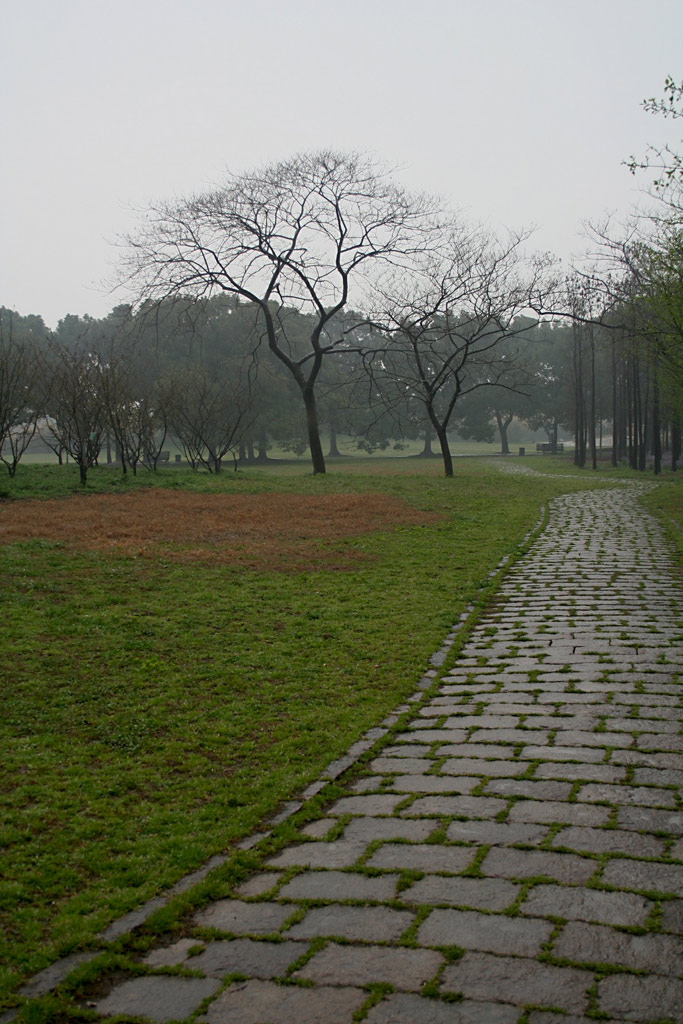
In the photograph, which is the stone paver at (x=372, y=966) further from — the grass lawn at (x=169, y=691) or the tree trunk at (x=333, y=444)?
the tree trunk at (x=333, y=444)

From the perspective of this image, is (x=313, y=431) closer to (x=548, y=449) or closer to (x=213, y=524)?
(x=213, y=524)

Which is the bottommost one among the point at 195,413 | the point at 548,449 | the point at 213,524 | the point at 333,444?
the point at 213,524

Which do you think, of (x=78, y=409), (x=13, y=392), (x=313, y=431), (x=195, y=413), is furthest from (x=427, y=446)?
(x=13, y=392)

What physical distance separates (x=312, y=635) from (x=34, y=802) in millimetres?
3625

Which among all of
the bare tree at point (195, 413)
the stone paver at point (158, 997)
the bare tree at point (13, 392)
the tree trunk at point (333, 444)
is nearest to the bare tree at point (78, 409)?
the bare tree at point (13, 392)

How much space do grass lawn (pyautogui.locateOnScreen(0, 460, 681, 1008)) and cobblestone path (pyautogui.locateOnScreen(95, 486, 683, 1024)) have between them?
529 millimetres

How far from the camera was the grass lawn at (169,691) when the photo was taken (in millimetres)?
3643

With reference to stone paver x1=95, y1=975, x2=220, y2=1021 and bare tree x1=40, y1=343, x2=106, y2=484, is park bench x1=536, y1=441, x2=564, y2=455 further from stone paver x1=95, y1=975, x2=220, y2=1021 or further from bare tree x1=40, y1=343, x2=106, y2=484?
stone paver x1=95, y1=975, x2=220, y2=1021

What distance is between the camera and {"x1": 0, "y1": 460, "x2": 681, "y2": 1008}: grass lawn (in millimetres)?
3643

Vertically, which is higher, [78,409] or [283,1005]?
[78,409]

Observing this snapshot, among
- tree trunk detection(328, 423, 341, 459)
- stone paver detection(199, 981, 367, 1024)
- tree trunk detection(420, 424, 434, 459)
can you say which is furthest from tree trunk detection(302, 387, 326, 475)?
tree trunk detection(328, 423, 341, 459)

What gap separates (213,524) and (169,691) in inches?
363

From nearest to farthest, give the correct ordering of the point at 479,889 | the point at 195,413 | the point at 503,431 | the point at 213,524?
the point at 479,889 → the point at 213,524 → the point at 195,413 → the point at 503,431

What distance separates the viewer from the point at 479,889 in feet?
10.4
